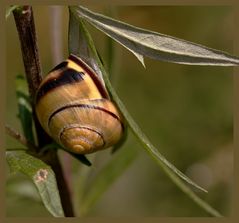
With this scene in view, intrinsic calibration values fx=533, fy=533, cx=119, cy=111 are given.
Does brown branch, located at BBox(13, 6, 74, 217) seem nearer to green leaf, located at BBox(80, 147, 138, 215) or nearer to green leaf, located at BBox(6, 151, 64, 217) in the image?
green leaf, located at BBox(6, 151, 64, 217)

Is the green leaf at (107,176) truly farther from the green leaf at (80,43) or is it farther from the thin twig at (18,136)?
the green leaf at (80,43)

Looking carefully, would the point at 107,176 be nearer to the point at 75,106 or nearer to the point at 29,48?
the point at 75,106

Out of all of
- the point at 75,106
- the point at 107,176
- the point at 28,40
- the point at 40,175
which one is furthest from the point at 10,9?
the point at 107,176

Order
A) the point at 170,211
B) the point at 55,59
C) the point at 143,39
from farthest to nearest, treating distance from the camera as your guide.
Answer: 1. the point at 170,211
2. the point at 55,59
3. the point at 143,39

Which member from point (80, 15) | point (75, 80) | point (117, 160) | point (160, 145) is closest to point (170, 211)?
point (160, 145)

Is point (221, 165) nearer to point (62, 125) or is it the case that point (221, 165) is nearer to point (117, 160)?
point (117, 160)

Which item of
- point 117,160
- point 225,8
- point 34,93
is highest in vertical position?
point 34,93

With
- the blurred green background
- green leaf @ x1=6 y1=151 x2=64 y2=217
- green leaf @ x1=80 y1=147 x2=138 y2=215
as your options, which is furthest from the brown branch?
the blurred green background

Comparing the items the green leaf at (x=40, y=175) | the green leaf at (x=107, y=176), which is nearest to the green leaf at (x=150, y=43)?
the green leaf at (x=40, y=175)
